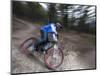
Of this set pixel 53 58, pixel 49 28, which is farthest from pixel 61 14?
pixel 53 58

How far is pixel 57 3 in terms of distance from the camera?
2.72 metres

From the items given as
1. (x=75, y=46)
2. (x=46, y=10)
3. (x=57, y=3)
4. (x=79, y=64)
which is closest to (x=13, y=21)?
(x=46, y=10)

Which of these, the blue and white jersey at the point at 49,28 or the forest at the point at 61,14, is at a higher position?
the forest at the point at 61,14

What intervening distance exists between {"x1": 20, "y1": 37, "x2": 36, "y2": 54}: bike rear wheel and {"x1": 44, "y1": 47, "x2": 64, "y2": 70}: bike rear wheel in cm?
25

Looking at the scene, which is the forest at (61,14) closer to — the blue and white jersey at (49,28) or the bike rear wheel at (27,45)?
the blue and white jersey at (49,28)

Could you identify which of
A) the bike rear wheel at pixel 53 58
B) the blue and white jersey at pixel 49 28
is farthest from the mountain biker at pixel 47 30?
the bike rear wheel at pixel 53 58

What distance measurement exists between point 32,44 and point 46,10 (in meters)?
0.51

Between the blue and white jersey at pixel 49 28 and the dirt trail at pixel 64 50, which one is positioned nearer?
the dirt trail at pixel 64 50

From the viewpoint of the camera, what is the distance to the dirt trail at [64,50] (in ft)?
8.41

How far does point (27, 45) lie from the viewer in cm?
262

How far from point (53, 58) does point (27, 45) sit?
0.42 meters

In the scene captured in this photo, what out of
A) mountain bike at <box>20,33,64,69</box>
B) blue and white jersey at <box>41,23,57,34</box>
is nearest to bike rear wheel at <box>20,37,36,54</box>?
mountain bike at <box>20,33,64,69</box>

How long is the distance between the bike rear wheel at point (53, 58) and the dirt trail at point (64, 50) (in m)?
0.06
